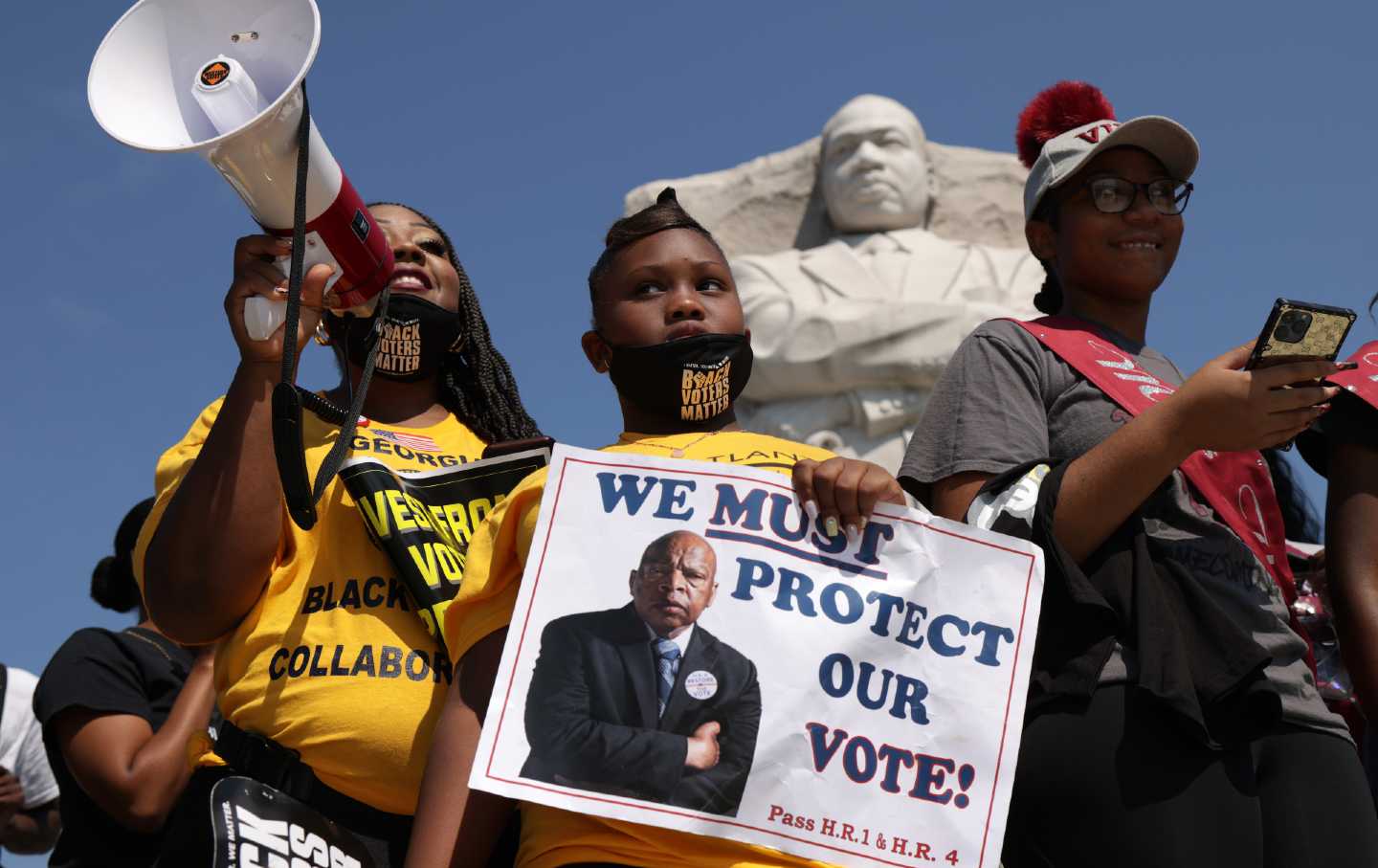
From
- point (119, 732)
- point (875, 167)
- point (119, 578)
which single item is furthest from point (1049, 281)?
point (875, 167)

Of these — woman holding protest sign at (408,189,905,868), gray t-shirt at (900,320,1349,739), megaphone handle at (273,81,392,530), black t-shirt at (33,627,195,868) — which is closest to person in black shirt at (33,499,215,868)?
black t-shirt at (33,627,195,868)

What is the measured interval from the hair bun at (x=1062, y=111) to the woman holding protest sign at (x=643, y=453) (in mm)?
779

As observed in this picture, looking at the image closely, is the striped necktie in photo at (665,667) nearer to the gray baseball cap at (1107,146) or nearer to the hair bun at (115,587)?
the gray baseball cap at (1107,146)

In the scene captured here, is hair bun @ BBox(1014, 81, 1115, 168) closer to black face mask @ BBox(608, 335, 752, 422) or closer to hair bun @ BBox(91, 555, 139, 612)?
black face mask @ BBox(608, 335, 752, 422)

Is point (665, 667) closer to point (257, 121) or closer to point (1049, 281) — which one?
point (257, 121)

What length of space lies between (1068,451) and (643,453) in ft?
2.18

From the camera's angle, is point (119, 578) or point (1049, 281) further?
point (119, 578)

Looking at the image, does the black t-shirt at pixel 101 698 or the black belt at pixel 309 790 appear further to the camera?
the black t-shirt at pixel 101 698

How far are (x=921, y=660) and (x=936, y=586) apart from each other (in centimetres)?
10

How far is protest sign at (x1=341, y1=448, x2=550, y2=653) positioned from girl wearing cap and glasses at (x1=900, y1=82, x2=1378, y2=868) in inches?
25.5

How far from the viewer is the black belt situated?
2.41m

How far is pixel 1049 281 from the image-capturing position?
10.3 feet

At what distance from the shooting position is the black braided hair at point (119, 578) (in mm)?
4340

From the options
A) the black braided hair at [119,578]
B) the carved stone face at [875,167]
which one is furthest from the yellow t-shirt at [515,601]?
the carved stone face at [875,167]
